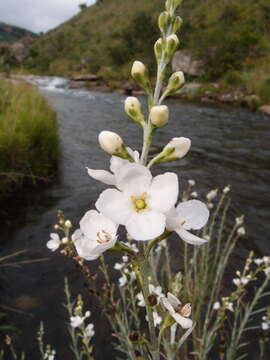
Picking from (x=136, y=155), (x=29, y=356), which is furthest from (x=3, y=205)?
(x=136, y=155)

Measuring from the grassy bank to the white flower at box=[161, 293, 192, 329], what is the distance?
173 inches

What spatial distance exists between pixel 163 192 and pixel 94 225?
1.02 feet

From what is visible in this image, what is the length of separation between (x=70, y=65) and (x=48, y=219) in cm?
4608

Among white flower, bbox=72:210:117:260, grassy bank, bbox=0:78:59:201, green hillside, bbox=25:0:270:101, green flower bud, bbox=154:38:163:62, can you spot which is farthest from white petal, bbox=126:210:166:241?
green hillside, bbox=25:0:270:101

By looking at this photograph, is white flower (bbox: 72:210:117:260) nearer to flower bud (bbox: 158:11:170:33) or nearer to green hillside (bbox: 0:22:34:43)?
flower bud (bbox: 158:11:170:33)

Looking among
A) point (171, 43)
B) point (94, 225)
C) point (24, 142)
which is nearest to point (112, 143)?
point (94, 225)

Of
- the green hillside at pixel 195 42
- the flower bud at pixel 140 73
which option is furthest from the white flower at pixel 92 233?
the green hillside at pixel 195 42

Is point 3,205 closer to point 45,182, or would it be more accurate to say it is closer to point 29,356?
point 45,182

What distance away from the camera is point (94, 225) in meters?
1.16

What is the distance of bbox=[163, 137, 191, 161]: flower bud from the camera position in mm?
1124

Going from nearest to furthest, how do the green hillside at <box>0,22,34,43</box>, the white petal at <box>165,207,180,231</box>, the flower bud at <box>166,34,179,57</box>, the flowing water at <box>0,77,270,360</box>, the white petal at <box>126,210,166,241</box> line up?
the white petal at <box>126,210,166,241</box>, the white petal at <box>165,207,180,231</box>, the flower bud at <box>166,34,179,57</box>, the flowing water at <box>0,77,270,360</box>, the green hillside at <box>0,22,34,43</box>

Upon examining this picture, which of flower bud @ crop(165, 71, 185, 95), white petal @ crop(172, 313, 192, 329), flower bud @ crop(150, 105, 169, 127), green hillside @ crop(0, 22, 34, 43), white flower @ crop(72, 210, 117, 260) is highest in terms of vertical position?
green hillside @ crop(0, 22, 34, 43)

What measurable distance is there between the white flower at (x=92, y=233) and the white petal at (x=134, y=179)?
0.15 m

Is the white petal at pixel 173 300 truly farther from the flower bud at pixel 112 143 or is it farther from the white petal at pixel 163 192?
the flower bud at pixel 112 143
